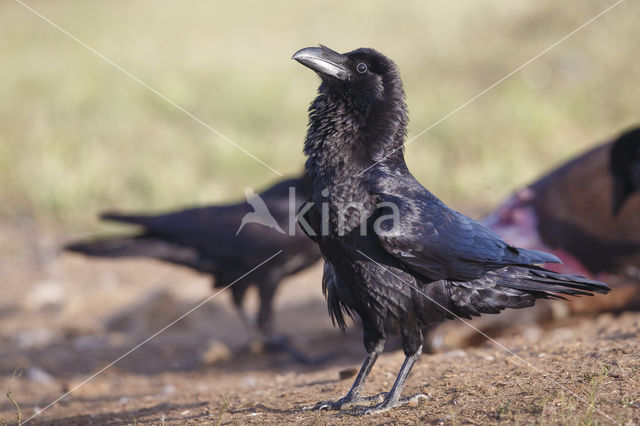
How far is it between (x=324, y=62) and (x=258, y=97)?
8844mm

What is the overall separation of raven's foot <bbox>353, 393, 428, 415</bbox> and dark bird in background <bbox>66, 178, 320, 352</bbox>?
2.40m

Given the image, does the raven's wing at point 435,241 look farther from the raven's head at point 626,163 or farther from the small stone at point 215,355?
the small stone at point 215,355

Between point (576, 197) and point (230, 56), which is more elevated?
point (230, 56)

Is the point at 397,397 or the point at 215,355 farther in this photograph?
the point at 215,355

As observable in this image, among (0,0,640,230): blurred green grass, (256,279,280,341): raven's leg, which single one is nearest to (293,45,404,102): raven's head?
(256,279,280,341): raven's leg

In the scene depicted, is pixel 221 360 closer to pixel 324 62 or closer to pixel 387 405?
pixel 387 405

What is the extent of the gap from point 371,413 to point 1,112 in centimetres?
963

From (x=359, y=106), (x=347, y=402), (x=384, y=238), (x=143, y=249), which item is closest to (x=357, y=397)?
(x=347, y=402)

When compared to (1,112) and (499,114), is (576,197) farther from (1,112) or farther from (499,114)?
(1,112)

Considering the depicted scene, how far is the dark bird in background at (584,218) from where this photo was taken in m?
6.04

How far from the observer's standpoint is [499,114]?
11203 millimetres

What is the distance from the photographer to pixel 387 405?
3188 mm

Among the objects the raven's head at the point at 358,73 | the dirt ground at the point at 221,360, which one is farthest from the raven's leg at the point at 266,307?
the raven's head at the point at 358,73

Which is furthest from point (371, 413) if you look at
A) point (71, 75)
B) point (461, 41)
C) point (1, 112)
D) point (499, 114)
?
point (461, 41)
